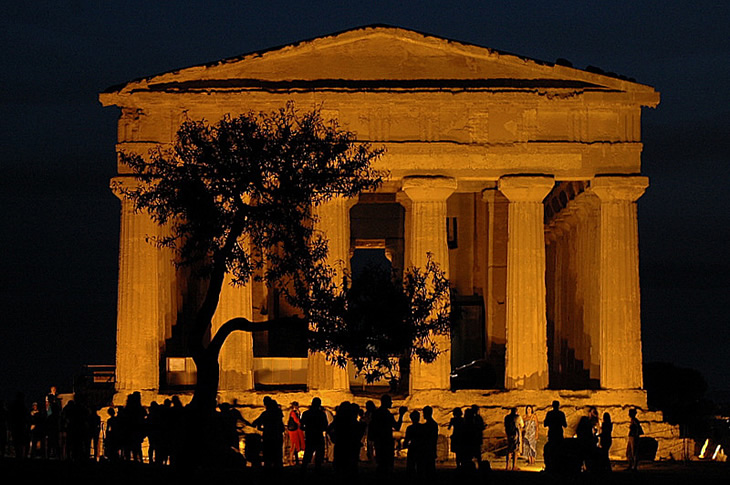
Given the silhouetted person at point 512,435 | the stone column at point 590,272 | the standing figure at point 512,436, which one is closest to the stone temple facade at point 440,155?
the stone column at point 590,272

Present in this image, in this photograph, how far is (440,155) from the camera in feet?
147

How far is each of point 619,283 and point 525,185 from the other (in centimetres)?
414

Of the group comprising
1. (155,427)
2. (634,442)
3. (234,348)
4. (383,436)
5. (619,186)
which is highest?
(619,186)

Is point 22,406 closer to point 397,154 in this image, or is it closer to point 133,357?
point 133,357

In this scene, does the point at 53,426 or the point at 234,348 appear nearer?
the point at 53,426

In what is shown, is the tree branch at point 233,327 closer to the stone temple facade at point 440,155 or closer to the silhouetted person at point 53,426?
the silhouetted person at point 53,426

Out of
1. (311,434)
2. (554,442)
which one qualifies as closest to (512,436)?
(554,442)

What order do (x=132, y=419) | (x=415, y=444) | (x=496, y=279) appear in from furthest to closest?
(x=496, y=279) < (x=132, y=419) < (x=415, y=444)

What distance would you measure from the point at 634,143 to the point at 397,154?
7239mm

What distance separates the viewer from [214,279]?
31.4 m

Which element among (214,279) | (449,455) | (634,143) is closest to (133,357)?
(449,455)

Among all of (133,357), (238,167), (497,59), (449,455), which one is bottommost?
(449,455)

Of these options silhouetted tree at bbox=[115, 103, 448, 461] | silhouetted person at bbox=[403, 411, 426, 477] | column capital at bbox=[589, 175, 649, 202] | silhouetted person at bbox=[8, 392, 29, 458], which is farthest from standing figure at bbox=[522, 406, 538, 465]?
silhouetted person at bbox=[8, 392, 29, 458]

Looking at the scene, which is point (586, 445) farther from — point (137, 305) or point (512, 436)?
point (137, 305)
